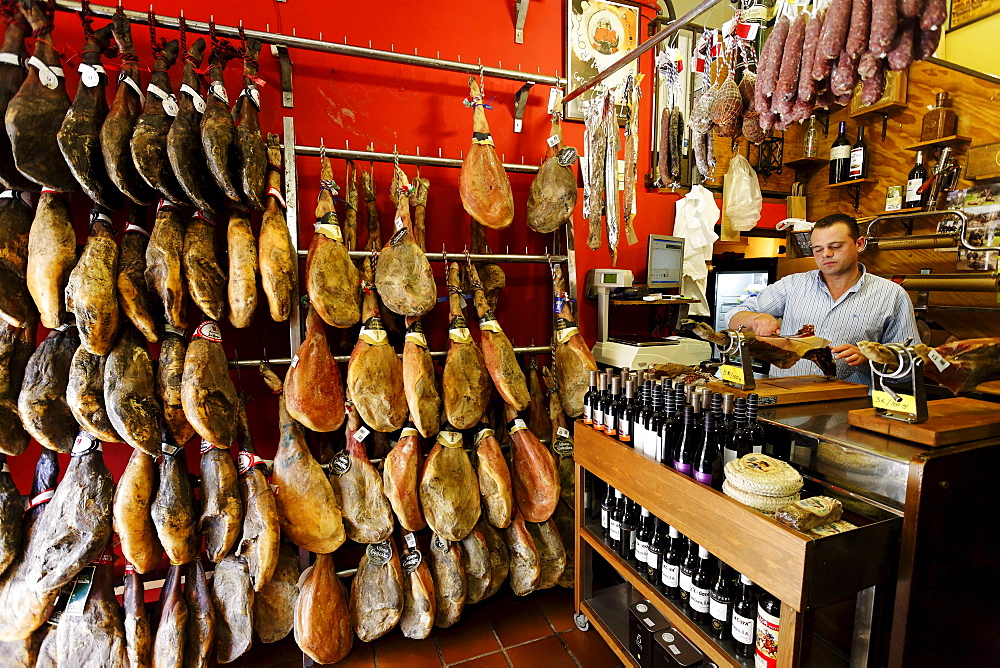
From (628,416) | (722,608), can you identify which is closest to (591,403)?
(628,416)

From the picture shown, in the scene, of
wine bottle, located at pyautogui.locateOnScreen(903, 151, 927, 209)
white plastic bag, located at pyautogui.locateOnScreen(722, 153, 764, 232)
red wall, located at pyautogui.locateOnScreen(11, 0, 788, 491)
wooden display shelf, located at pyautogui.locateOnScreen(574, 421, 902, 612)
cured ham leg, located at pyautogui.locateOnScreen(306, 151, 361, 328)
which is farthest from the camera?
wine bottle, located at pyautogui.locateOnScreen(903, 151, 927, 209)

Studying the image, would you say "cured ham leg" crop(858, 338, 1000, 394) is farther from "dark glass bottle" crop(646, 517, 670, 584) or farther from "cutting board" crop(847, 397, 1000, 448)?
"dark glass bottle" crop(646, 517, 670, 584)

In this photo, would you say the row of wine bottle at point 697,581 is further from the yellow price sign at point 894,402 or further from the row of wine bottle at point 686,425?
the yellow price sign at point 894,402

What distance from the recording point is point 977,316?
11.1 ft

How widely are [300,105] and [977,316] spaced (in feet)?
14.6

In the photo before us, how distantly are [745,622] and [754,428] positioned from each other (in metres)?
0.59

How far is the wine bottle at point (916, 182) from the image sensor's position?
155 inches

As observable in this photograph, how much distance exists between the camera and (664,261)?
322cm

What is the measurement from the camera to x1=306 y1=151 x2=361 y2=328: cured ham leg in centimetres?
214

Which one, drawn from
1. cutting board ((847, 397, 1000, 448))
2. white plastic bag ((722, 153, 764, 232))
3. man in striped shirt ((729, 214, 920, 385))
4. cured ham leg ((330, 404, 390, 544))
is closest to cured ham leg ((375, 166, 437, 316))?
cured ham leg ((330, 404, 390, 544))

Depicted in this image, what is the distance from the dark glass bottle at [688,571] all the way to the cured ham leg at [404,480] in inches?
46.5

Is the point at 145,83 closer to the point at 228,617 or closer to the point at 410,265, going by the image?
the point at 410,265

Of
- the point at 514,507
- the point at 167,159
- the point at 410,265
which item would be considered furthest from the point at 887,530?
the point at 167,159

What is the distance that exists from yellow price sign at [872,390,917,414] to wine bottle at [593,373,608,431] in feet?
2.96
